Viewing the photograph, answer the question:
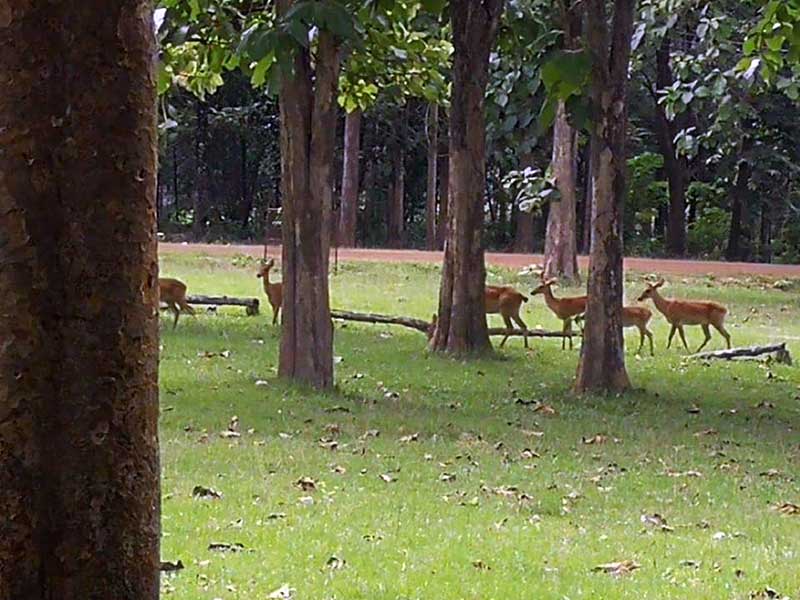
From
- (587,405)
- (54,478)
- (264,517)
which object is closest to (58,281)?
(54,478)

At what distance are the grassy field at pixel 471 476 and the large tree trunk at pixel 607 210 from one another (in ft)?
1.61

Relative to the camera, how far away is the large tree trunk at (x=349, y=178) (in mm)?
41375

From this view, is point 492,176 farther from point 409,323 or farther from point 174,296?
point 174,296

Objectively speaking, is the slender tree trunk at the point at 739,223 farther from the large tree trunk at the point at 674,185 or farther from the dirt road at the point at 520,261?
the dirt road at the point at 520,261

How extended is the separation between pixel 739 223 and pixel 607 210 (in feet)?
115

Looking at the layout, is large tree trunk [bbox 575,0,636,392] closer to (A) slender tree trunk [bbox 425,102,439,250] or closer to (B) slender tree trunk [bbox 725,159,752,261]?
(A) slender tree trunk [bbox 425,102,439,250]

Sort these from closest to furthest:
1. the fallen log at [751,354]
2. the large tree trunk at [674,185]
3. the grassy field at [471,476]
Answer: the grassy field at [471,476] → the fallen log at [751,354] → the large tree trunk at [674,185]

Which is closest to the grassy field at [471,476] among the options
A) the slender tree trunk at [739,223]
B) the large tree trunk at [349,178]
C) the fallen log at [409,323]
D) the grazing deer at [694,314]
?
the fallen log at [409,323]

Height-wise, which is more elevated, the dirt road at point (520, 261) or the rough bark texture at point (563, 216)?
the rough bark texture at point (563, 216)

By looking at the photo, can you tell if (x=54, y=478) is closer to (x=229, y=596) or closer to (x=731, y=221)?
(x=229, y=596)

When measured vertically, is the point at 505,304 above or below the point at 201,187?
below

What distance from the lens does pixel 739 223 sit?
48969 mm

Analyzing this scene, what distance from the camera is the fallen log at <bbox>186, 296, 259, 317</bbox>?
22266 millimetres

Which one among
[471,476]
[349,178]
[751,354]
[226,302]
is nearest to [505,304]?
[751,354]
